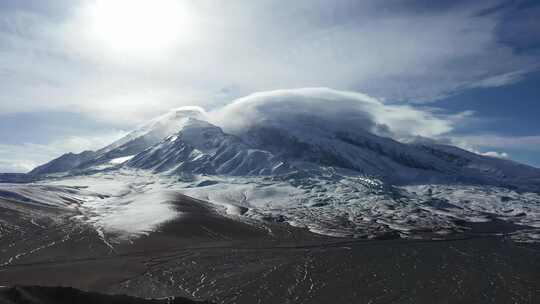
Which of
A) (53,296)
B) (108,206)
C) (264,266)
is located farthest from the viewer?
(108,206)

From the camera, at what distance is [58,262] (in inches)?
1927

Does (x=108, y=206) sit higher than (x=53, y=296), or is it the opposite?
(x=108, y=206)

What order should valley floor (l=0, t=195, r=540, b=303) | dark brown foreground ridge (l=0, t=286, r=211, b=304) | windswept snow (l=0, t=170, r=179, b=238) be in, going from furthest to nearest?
windswept snow (l=0, t=170, r=179, b=238) < valley floor (l=0, t=195, r=540, b=303) < dark brown foreground ridge (l=0, t=286, r=211, b=304)

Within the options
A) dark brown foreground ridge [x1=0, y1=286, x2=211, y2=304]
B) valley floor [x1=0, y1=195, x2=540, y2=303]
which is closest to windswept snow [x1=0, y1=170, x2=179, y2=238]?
valley floor [x1=0, y1=195, x2=540, y2=303]

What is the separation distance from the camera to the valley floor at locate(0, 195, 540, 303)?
39531 mm

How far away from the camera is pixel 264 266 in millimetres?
49875

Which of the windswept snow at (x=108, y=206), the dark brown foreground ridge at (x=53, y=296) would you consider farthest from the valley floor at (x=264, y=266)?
the dark brown foreground ridge at (x=53, y=296)

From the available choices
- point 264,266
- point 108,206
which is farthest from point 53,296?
point 108,206

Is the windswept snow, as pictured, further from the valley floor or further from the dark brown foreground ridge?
the dark brown foreground ridge

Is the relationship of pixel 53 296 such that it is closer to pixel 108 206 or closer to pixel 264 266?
pixel 264 266

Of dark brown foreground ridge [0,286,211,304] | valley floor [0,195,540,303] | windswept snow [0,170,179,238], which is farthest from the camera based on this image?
windswept snow [0,170,179,238]

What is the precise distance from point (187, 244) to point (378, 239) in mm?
33234

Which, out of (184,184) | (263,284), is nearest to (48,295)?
(263,284)

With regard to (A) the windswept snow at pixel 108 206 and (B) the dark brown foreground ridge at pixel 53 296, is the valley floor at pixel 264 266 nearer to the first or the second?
(A) the windswept snow at pixel 108 206
